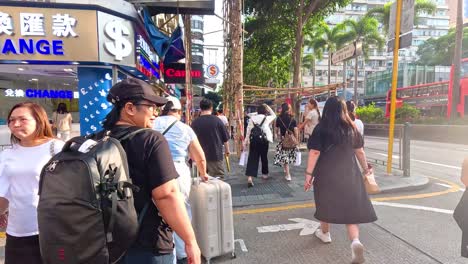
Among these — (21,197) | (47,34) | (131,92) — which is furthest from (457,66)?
(21,197)

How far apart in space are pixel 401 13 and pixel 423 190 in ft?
11.9

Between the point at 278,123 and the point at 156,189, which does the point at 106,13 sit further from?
the point at 156,189

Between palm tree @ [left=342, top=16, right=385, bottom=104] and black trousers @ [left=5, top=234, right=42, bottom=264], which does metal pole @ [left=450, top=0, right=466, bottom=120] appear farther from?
black trousers @ [left=5, top=234, right=42, bottom=264]

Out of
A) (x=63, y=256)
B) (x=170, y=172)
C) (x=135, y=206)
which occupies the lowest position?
(x=63, y=256)

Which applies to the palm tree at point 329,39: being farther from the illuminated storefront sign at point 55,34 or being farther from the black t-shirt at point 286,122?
the illuminated storefront sign at point 55,34

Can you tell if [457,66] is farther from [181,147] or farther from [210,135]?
[181,147]

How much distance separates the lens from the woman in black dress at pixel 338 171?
3348 mm

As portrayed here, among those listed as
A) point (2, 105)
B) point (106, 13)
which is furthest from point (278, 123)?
point (2, 105)

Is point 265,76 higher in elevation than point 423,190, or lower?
higher

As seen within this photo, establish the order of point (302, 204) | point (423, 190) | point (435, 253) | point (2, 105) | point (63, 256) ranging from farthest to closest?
point (2, 105) < point (423, 190) < point (302, 204) < point (435, 253) < point (63, 256)

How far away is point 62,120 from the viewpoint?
333 inches

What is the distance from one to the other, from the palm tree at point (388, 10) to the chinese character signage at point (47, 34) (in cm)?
2341

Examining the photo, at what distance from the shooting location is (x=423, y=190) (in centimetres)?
611

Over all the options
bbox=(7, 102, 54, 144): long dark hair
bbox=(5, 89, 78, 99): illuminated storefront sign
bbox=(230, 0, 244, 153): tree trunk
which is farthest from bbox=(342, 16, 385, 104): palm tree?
bbox=(7, 102, 54, 144): long dark hair
